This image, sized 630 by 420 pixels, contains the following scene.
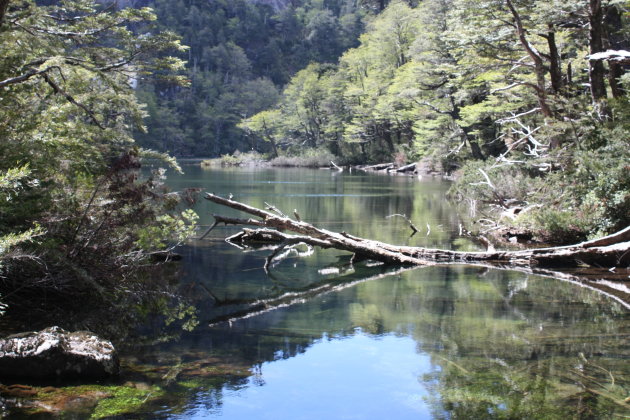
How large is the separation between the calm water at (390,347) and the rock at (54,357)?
66 cm

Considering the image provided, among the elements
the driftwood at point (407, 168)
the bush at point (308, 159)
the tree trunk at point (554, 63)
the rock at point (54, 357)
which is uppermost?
the tree trunk at point (554, 63)

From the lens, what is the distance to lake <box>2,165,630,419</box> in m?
6.20

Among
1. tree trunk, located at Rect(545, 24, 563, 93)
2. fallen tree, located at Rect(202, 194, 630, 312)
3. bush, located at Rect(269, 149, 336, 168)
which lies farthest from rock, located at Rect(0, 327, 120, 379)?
bush, located at Rect(269, 149, 336, 168)

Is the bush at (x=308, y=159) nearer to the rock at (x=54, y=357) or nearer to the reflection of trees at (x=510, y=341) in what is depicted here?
the reflection of trees at (x=510, y=341)

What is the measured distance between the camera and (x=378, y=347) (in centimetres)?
808

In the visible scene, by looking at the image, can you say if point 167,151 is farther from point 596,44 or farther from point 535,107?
point 596,44

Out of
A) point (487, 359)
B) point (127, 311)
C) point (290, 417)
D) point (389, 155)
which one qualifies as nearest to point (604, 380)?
point (487, 359)

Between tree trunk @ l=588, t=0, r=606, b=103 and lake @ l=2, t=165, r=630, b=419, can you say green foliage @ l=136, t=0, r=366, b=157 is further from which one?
lake @ l=2, t=165, r=630, b=419

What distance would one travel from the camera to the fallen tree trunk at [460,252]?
1230 cm

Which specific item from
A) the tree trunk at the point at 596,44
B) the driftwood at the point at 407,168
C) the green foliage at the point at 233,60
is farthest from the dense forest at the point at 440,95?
the driftwood at the point at 407,168

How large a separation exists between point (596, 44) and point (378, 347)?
12.5 m

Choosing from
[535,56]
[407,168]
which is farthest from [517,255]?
[407,168]

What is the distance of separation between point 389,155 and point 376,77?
807 centimetres

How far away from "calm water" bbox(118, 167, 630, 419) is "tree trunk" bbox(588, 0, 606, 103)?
758 centimetres
